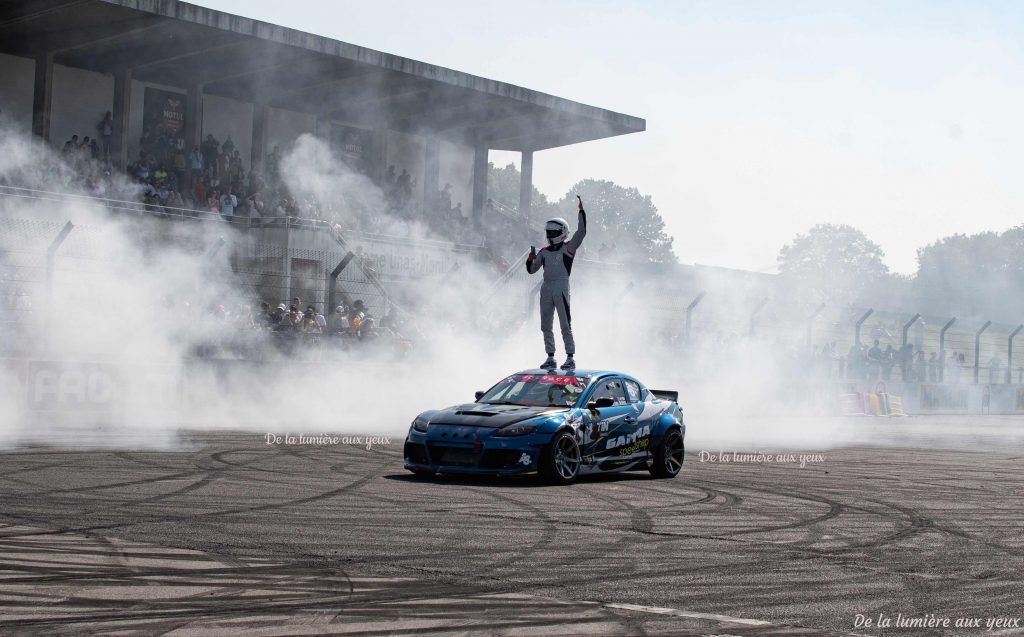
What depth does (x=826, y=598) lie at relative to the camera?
5.82m

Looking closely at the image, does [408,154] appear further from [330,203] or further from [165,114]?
[330,203]

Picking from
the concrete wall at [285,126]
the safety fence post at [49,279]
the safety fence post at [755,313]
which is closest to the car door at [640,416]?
the safety fence post at [49,279]

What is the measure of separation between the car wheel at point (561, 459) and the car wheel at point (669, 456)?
114cm

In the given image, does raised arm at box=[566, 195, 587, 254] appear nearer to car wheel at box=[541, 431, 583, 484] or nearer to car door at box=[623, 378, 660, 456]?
car door at box=[623, 378, 660, 456]

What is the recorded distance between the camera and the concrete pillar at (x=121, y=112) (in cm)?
3053

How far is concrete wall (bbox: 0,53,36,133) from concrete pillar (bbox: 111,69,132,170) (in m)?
2.03

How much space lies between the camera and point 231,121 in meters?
34.7

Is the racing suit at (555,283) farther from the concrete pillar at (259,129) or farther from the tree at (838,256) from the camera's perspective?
the tree at (838,256)

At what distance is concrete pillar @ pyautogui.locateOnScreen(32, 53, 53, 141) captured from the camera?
2950 centimetres

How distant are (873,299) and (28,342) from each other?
50.5 meters

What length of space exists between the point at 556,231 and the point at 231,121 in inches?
915

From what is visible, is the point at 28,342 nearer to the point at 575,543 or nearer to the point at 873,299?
the point at 575,543

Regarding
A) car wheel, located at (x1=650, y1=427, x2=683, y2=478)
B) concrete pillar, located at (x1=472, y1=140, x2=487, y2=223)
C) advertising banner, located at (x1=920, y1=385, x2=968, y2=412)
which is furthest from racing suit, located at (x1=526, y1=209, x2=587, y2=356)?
concrete pillar, located at (x1=472, y1=140, x2=487, y2=223)

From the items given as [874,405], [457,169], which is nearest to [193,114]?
[457,169]
